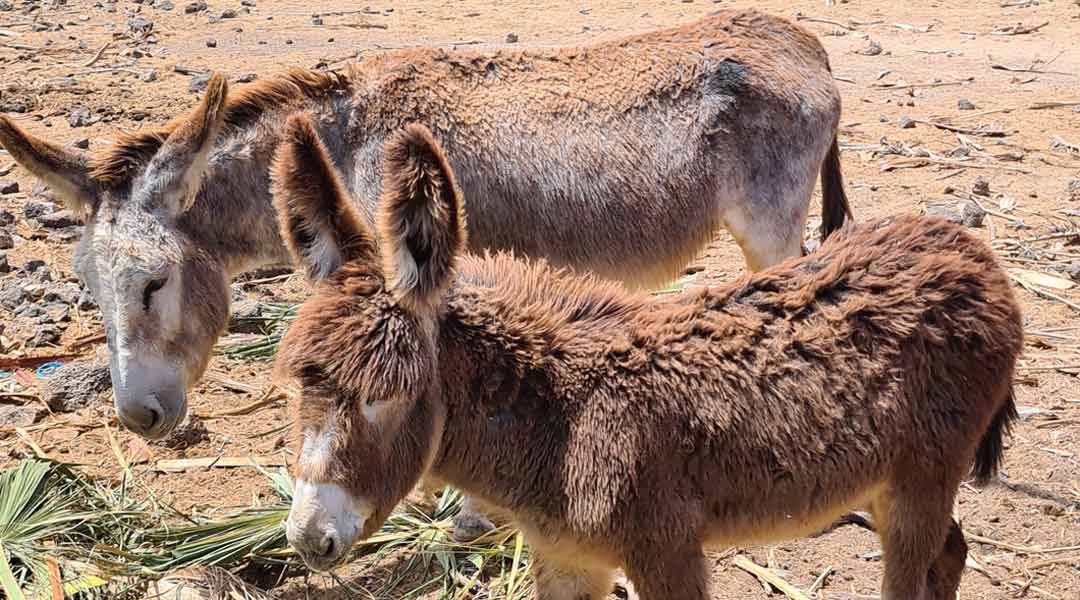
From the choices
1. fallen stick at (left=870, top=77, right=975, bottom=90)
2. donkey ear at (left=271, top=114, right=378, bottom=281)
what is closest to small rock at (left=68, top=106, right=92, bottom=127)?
fallen stick at (left=870, top=77, right=975, bottom=90)

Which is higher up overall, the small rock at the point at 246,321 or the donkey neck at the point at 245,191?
the donkey neck at the point at 245,191

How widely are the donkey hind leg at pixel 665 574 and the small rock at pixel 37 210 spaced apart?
256 inches

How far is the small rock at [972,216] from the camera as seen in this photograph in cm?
761

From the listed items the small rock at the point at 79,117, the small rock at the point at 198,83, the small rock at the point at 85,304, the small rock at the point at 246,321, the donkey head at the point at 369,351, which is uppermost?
the donkey head at the point at 369,351

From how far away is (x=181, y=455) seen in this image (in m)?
5.51

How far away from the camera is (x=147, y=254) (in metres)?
4.45

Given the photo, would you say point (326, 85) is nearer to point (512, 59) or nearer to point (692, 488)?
point (512, 59)

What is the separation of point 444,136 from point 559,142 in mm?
523

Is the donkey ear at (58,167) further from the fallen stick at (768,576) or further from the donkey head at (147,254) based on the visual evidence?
the fallen stick at (768,576)

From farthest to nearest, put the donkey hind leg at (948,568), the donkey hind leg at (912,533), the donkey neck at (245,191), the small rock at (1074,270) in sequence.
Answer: the small rock at (1074,270) → the donkey neck at (245,191) → the donkey hind leg at (948,568) → the donkey hind leg at (912,533)

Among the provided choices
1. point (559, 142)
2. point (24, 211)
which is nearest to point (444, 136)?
point (559, 142)

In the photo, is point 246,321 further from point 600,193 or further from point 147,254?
point 600,193

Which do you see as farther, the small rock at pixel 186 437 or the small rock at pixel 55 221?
the small rock at pixel 55 221

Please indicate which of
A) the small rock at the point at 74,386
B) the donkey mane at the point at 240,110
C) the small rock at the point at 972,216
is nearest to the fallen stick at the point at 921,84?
the small rock at the point at 972,216
